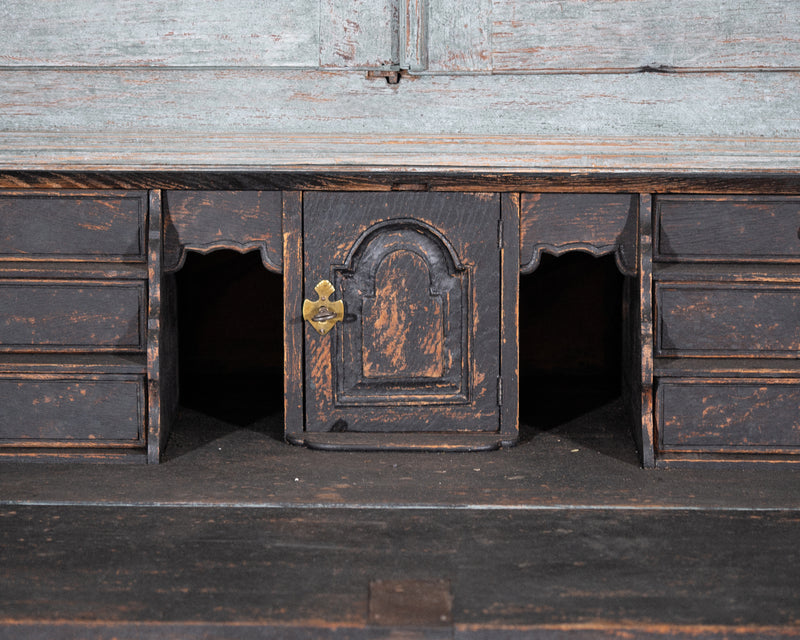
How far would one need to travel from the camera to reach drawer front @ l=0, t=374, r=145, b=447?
218 centimetres

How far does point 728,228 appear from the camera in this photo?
216 centimetres

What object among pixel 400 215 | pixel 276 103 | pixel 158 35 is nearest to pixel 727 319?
pixel 400 215

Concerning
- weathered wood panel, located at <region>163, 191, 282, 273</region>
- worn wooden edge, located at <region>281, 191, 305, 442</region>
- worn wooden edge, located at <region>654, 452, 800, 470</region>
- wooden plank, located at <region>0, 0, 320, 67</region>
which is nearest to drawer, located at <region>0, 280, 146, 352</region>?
weathered wood panel, located at <region>163, 191, 282, 273</region>

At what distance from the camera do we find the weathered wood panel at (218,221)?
86.6 inches

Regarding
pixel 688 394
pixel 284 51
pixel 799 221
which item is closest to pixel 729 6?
pixel 799 221

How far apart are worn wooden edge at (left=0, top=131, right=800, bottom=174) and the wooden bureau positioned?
0.29ft

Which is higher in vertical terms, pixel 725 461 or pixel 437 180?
pixel 437 180

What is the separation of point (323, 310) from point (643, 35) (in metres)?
1.20

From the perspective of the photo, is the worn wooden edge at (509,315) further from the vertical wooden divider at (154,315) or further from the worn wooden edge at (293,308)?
Answer: the vertical wooden divider at (154,315)

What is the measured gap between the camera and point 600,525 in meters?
1.73

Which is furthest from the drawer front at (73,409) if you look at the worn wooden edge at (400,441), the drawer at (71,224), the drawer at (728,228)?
the drawer at (728,228)

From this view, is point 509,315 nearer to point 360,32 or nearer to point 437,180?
point 437,180

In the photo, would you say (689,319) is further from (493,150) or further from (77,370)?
(77,370)

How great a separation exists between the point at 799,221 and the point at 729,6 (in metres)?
0.64
